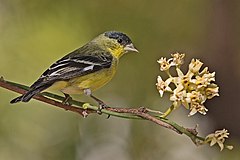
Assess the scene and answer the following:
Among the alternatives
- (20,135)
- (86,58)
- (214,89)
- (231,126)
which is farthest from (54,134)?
(214,89)

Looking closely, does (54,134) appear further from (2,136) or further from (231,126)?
(231,126)

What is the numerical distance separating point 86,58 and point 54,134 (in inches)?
71.8

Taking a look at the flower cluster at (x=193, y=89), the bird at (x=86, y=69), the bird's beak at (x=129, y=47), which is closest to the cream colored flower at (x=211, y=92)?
the flower cluster at (x=193, y=89)

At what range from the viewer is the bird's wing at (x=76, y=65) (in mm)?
1860

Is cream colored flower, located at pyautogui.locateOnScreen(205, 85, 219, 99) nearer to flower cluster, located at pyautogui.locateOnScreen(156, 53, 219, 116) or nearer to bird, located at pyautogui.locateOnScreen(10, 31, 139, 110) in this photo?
flower cluster, located at pyautogui.locateOnScreen(156, 53, 219, 116)

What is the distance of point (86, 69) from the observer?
203 centimetres

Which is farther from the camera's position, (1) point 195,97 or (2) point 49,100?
(2) point 49,100

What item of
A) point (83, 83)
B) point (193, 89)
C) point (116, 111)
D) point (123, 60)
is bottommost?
point (116, 111)

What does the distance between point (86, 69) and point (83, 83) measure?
0.19 feet

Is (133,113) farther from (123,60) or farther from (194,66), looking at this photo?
(123,60)

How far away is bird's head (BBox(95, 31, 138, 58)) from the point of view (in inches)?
92.7

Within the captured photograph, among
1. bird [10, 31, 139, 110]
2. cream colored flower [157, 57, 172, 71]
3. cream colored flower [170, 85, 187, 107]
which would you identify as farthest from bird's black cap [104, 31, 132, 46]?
cream colored flower [170, 85, 187, 107]

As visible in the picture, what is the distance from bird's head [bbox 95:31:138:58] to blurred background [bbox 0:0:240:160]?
97cm

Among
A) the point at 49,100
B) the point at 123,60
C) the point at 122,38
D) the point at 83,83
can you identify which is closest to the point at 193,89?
the point at 49,100
